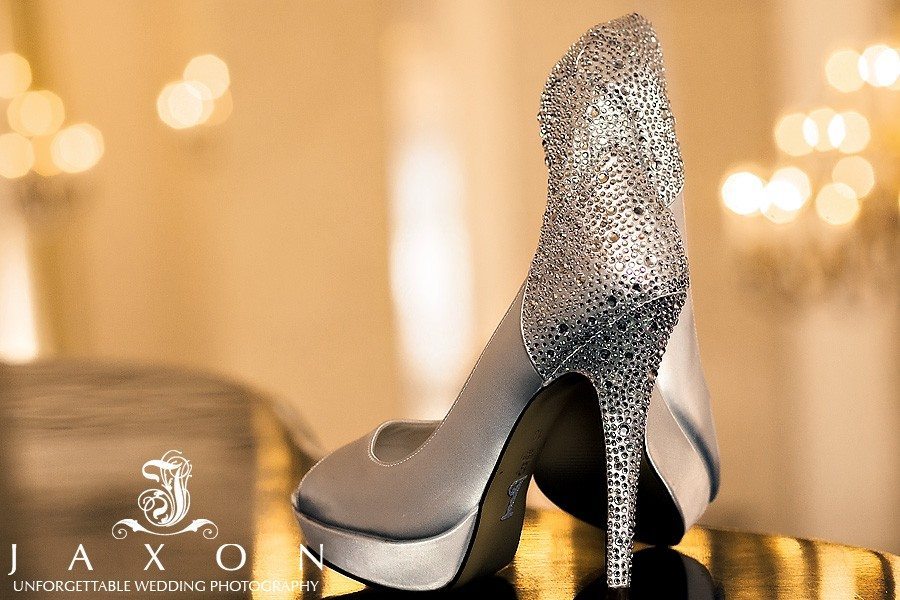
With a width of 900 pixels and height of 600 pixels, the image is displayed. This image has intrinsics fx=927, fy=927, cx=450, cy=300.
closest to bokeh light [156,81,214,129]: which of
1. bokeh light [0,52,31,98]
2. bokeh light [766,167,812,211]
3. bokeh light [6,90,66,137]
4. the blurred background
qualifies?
the blurred background

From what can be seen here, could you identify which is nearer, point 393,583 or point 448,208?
point 393,583

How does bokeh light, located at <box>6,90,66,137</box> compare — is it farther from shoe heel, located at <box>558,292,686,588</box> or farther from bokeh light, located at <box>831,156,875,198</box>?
shoe heel, located at <box>558,292,686,588</box>

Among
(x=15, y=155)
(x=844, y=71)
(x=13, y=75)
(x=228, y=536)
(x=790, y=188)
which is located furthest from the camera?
(x=13, y=75)

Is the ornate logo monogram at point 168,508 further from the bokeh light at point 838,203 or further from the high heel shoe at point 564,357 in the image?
the bokeh light at point 838,203

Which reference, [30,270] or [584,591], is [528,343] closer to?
[584,591]

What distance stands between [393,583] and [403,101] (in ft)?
10.9

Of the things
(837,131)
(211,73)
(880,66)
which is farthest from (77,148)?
(880,66)

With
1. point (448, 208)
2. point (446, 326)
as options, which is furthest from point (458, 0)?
point (446, 326)

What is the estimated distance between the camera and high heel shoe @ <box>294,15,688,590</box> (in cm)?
52

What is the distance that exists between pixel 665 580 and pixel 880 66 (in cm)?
259

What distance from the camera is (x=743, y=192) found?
2.73m

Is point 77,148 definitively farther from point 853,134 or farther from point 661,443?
point 661,443

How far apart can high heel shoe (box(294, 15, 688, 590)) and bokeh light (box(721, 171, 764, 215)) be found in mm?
2262

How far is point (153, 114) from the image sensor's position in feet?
12.1
